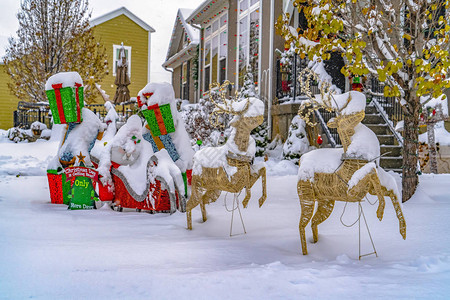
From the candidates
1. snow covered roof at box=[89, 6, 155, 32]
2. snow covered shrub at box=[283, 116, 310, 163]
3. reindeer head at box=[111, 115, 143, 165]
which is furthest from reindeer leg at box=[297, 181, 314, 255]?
snow covered roof at box=[89, 6, 155, 32]

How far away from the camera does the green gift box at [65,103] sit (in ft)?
19.5

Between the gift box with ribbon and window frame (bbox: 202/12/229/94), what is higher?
window frame (bbox: 202/12/229/94)

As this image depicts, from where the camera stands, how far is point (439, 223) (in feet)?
14.1

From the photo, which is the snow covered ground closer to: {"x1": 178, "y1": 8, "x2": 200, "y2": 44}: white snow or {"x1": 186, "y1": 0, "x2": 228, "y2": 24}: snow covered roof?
{"x1": 186, "y1": 0, "x2": 228, "y2": 24}: snow covered roof

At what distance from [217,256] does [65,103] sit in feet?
12.6

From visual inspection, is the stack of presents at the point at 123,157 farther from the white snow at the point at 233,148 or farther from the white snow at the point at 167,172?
the white snow at the point at 233,148

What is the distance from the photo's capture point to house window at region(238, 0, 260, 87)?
45.8 feet

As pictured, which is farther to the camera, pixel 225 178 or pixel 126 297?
pixel 225 178

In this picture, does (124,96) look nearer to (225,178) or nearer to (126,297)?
(225,178)

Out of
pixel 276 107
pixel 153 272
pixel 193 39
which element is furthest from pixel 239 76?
pixel 153 272

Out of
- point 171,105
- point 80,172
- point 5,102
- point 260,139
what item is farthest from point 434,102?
point 5,102

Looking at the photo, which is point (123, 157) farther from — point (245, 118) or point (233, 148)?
point (245, 118)

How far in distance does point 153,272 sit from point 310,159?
164 cm

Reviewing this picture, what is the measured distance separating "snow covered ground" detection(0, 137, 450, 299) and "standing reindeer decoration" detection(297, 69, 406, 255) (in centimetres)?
40
